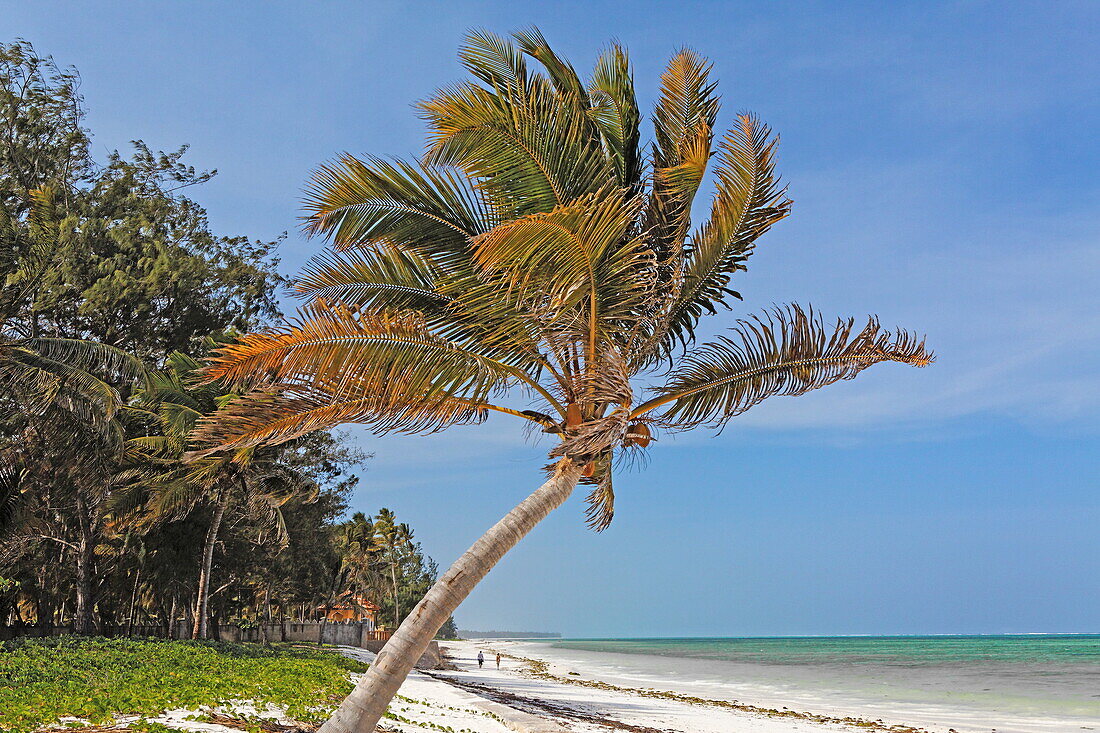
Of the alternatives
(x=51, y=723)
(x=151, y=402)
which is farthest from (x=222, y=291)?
(x=51, y=723)

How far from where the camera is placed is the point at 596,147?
23.6 ft

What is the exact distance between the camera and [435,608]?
5.52 meters

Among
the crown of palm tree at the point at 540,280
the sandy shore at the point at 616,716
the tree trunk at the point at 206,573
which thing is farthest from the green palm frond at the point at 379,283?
the tree trunk at the point at 206,573

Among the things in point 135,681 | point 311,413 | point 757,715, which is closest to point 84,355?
point 135,681

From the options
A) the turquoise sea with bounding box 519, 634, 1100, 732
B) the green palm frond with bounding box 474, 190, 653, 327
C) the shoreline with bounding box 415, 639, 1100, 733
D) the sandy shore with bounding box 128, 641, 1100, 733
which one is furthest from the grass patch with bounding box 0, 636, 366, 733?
the turquoise sea with bounding box 519, 634, 1100, 732

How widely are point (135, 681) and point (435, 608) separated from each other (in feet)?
25.3

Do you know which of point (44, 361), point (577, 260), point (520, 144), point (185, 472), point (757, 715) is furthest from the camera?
point (757, 715)

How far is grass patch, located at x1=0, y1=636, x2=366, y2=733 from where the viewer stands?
27.5 feet

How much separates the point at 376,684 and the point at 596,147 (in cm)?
450

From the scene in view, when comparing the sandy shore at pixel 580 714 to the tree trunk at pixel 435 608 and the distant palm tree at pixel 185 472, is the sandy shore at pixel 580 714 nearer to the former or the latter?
the tree trunk at pixel 435 608

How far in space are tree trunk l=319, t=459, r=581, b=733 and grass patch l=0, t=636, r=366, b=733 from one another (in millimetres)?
3545

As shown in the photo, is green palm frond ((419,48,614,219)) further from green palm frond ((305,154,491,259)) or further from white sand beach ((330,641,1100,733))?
white sand beach ((330,641,1100,733))

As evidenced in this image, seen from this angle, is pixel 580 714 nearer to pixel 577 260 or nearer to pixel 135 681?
pixel 135 681

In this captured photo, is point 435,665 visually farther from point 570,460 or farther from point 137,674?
point 570,460
